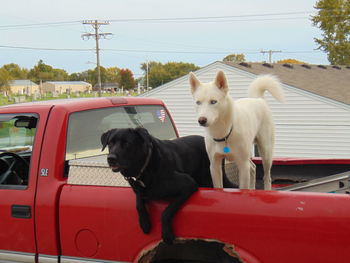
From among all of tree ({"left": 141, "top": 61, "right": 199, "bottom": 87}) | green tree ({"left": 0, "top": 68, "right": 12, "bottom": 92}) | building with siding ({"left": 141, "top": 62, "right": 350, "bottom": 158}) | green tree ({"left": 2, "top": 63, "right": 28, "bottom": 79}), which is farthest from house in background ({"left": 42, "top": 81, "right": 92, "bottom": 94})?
building with siding ({"left": 141, "top": 62, "right": 350, "bottom": 158})

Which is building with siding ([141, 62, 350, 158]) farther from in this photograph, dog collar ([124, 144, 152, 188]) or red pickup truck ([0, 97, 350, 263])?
dog collar ([124, 144, 152, 188])

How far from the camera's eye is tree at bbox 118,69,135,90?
114 metres

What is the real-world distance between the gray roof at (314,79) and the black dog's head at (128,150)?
51.2ft

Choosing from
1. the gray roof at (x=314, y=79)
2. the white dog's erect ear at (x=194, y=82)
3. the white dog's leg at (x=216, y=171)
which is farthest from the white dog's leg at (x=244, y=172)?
the gray roof at (x=314, y=79)

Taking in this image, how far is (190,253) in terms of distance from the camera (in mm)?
2828

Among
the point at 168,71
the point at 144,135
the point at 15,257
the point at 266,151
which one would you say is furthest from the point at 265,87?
the point at 168,71

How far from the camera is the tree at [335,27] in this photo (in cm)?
3603

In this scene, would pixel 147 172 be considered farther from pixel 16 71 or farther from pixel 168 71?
pixel 16 71

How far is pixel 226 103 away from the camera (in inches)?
122

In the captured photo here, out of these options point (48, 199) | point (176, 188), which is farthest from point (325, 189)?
point (48, 199)

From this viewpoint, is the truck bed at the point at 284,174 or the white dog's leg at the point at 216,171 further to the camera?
the white dog's leg at the point at 216,171

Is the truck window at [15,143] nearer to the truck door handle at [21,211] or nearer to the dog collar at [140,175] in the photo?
the truck door handle at [21,211]

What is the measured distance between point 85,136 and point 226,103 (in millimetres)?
1219

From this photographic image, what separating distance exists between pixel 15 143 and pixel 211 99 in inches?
82.1
